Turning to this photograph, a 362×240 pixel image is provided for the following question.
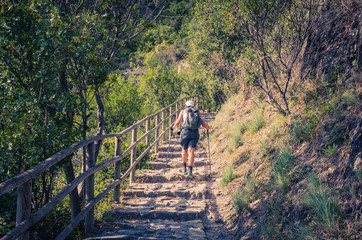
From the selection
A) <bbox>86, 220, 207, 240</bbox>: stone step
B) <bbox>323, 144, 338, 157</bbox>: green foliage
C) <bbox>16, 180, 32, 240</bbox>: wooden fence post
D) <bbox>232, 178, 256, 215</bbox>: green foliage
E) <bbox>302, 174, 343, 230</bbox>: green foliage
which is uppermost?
<bbox>323, 144, 338, 157</bbox>: green foliage

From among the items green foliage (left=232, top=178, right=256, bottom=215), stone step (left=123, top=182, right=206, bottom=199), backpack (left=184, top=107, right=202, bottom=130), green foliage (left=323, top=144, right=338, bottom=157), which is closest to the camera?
green foliage (left=323, top=144, right=338, bottom=157)

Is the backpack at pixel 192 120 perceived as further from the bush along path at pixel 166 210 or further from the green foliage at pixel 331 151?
the green foliage at pixel 331 151

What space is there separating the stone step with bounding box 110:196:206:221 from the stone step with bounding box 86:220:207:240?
0.16 metres

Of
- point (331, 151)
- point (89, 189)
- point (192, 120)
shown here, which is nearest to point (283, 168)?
point (331, 151)

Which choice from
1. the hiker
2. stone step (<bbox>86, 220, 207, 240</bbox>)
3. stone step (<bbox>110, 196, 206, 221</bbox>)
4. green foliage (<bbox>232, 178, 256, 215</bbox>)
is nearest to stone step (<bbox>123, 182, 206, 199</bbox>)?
stone step (<bbox>110, 196, 206, 221</bbox>)

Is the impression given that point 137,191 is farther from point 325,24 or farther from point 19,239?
point 325,24

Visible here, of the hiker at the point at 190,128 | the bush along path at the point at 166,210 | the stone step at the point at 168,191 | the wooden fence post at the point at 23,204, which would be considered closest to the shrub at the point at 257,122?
the hiker at the point at 190,128

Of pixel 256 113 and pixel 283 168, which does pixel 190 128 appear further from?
pixel 283 168

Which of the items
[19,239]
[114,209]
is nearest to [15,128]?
[19,239]

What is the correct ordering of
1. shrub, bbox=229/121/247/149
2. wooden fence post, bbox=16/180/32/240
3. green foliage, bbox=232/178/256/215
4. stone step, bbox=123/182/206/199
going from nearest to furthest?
wooden fence post, bbox=16/180/32/240 < green foliage, bbox=232/178/256/215 < stone step, bbox=123/182/206/199 < shrub, bbox=229/121/247/149

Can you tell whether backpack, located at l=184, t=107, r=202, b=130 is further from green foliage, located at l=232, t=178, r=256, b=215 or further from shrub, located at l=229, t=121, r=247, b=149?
green foliage, located at l=232, t=178, r=256, b=215

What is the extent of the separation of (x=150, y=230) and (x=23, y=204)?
2.40 meters

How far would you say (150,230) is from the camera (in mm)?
Result: 5027

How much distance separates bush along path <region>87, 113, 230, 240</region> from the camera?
196 inches
